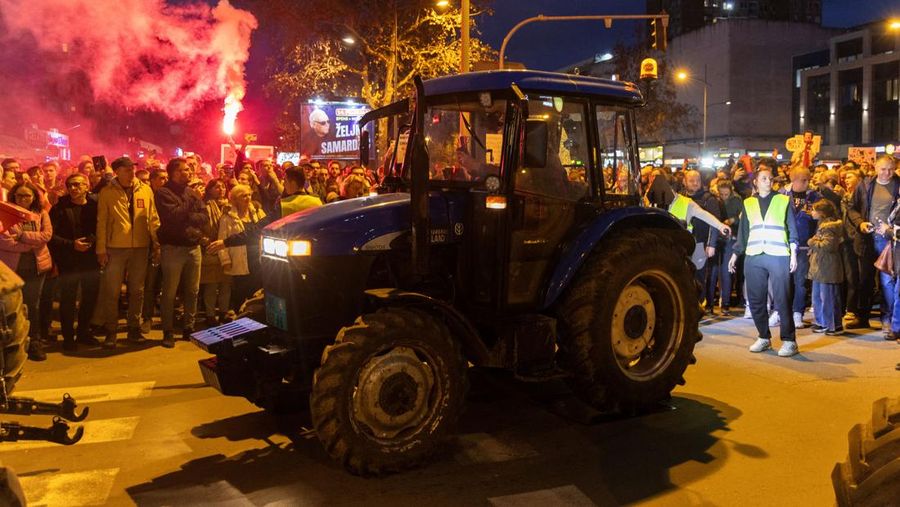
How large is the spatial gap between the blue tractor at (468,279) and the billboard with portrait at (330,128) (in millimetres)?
18535

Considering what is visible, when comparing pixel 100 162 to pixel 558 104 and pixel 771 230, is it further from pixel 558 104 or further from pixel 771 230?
pixel 771 230

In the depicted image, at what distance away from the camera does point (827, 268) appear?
1009cm

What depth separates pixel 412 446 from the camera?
5.29m

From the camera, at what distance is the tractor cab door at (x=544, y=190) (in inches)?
228

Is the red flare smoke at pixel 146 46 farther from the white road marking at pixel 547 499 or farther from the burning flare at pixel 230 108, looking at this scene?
the white road marking at pixel 547 499

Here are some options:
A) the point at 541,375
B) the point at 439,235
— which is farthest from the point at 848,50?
the point at 439,235

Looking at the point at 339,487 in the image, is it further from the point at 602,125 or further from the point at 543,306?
the point at 602,125

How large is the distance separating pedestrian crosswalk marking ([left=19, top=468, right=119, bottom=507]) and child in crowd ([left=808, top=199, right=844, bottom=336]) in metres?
8.65

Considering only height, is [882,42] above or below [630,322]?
above

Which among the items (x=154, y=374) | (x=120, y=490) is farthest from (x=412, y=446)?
(x=154, y=374)

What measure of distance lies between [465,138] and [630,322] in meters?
2.17

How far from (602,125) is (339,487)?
357 cm

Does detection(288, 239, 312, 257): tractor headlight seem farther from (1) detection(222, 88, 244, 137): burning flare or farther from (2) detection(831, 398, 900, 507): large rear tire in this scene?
(1) detection(222, 88, 244, 137): burning flare

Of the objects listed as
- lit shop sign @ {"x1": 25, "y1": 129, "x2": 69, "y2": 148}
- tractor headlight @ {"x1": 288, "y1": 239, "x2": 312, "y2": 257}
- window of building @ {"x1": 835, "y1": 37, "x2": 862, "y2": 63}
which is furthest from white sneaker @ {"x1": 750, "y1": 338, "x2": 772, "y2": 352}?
window of building @ {"x1": 835, "y1": 37, "x2": 862, "y2": 63}
